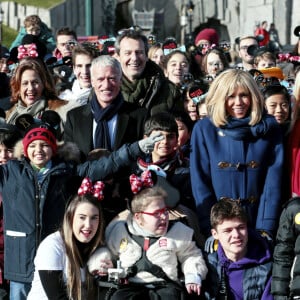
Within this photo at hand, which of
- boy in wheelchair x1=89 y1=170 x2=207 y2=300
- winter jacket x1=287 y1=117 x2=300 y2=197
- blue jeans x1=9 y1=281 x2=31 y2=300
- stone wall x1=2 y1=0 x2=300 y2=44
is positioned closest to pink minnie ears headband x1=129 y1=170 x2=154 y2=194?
boy in wheelchair x1=89 y1=170 x2=207 y2=300

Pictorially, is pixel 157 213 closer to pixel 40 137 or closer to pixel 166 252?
pixel 166 252

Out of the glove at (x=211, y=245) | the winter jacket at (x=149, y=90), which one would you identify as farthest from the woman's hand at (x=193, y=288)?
the winter jacket at (x=149, y=90)

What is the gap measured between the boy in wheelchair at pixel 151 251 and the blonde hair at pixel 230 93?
67cm

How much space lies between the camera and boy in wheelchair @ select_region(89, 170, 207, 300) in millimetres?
7086

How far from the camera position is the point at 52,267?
7113mm

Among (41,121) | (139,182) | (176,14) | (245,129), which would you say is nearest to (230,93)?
(245,129)

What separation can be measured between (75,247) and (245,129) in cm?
142

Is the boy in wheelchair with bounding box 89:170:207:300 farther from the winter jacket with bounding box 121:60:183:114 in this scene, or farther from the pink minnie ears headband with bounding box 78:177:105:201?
the winter jacket with bounding box 121:60:183:114

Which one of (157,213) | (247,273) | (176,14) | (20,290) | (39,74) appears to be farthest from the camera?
(176,14)

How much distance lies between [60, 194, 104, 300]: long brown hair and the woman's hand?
0.65 meters

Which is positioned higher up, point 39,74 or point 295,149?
point 39,74

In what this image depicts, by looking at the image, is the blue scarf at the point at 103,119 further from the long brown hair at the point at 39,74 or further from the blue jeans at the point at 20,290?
the blue jeans at the point at 20,290

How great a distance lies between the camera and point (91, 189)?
24.0ft

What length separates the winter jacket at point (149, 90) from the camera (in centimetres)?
856
